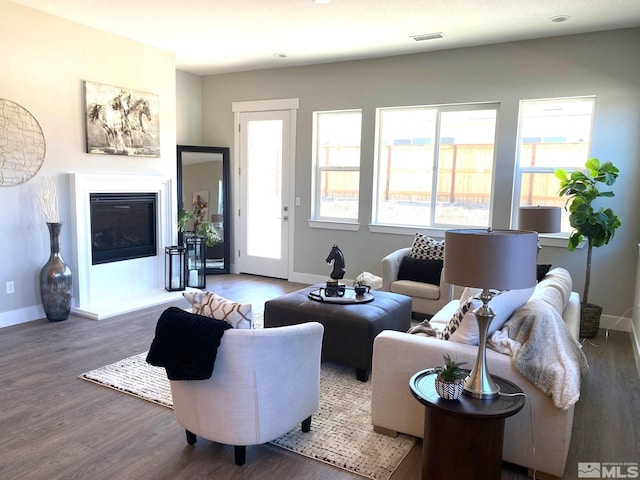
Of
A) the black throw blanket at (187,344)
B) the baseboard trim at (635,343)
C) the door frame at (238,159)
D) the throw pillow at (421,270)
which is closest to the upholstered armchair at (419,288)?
the throw pillow at (421,270)

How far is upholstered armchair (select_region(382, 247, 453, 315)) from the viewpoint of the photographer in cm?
449

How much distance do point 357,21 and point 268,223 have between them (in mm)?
3114

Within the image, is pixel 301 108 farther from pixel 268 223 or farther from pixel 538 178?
pixel 538 178

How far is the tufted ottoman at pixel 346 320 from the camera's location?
3.19 m

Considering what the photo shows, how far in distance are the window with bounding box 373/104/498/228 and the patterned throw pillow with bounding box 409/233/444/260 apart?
2.16 feet

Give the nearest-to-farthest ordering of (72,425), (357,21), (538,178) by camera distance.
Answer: (72,425) < (357,21) < (538,178)

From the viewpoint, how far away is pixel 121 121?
5008mm

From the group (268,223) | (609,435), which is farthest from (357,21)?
(609,435)

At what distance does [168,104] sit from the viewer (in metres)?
5.55

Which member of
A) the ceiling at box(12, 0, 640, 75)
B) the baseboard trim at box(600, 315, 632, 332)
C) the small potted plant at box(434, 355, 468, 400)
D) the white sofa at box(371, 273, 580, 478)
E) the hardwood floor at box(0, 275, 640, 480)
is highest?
the ceiling at box(12, 0, 640, 75)

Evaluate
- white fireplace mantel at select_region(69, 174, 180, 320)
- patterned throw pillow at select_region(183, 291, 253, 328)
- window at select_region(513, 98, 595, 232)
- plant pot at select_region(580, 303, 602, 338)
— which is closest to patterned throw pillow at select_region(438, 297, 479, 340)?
patterned throw pillow at select_region(183, 291, 253, 328)

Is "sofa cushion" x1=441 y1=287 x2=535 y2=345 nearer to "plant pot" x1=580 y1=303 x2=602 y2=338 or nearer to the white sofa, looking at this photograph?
the white sofa

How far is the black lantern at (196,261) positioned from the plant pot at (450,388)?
4.39 m

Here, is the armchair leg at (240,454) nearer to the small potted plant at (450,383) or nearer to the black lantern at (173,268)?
the small potted plant at (450,383)
